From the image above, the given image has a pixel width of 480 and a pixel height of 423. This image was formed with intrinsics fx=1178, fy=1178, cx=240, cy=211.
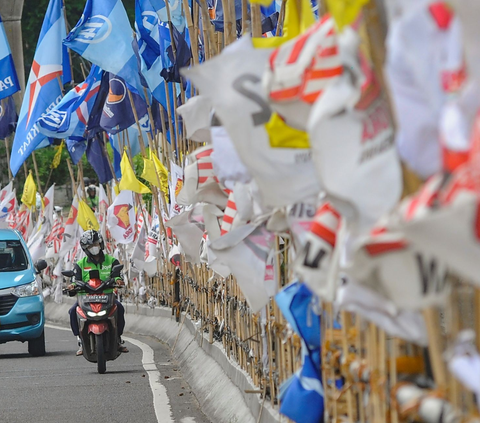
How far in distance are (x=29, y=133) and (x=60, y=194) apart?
91.7ft

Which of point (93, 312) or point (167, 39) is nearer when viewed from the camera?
point (93, 312)

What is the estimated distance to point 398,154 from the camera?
3121mm

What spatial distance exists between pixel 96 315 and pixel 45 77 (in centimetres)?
851

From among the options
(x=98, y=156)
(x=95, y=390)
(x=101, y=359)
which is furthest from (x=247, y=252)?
(x=98, y=156)

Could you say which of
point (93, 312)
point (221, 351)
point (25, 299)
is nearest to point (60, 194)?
point (25, 299)

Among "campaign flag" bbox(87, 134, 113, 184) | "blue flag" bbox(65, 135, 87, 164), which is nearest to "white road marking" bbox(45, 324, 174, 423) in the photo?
"campaign flag" bbox(87, 134, 113, 184)

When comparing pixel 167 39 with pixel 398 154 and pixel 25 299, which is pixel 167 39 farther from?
pixel 398 154

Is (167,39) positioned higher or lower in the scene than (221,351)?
higher

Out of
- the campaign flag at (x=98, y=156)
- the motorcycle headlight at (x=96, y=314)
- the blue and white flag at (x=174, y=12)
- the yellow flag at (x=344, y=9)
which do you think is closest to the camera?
the yellow flag at (x=344, y=9)

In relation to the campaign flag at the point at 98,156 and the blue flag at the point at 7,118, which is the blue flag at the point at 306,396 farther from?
the blue flag at the point at 7,118

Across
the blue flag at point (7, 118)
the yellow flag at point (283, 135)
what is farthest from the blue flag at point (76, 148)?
the yellow flag at point (283, 135)

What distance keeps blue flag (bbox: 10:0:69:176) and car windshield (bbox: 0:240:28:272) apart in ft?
11.8

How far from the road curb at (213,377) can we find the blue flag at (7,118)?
9484 mm

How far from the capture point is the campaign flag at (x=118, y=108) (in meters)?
19.1
